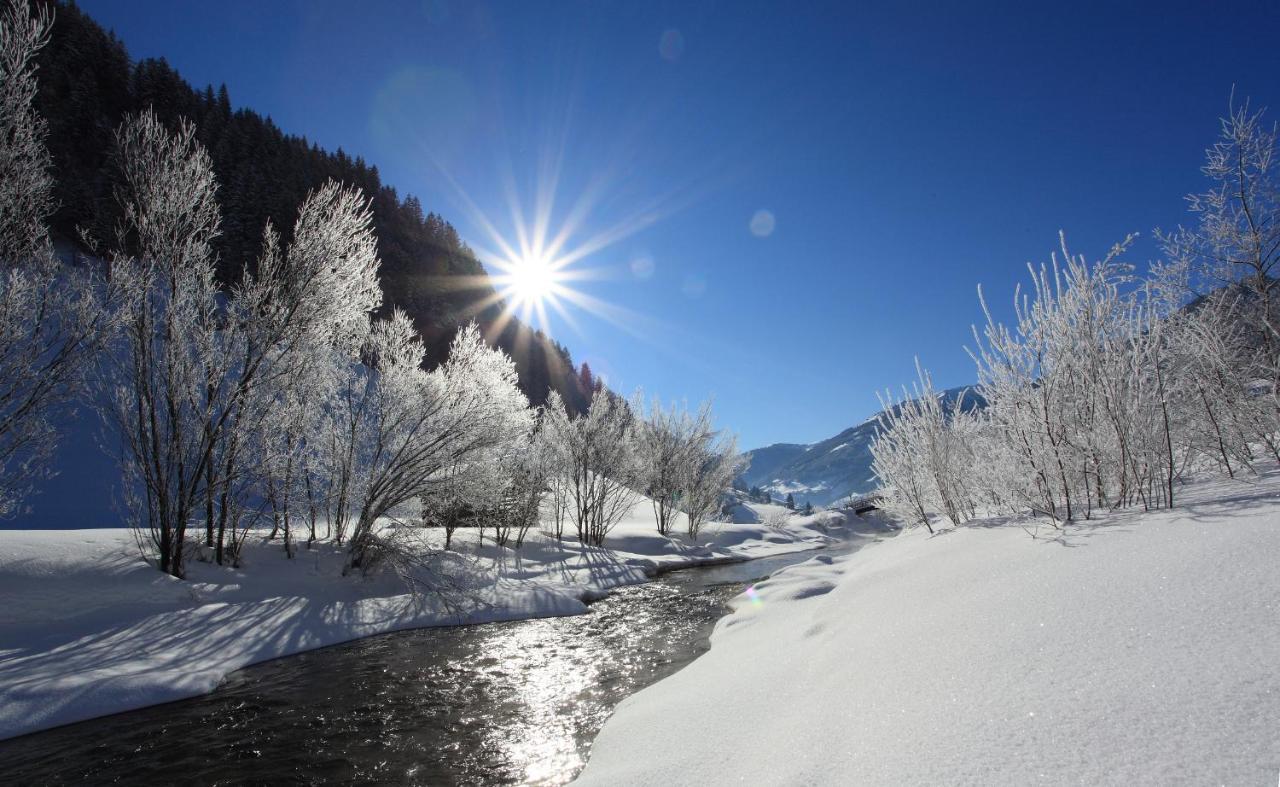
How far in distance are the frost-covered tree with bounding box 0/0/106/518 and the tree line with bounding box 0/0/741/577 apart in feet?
0.11

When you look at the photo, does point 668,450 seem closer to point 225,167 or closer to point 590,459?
point 590,459

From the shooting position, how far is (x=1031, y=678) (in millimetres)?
2566

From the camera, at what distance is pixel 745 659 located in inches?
239

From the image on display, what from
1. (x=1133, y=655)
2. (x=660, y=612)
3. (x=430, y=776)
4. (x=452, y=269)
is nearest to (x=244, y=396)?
(x=430, y=776)

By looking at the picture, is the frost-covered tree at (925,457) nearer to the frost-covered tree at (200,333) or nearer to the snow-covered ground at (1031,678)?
the snow-covered ground at (1031,678)

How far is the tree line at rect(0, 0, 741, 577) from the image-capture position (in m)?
8.52

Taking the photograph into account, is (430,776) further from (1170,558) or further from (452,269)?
(452,269)

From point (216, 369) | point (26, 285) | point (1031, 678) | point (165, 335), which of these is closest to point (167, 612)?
point (216, 369)

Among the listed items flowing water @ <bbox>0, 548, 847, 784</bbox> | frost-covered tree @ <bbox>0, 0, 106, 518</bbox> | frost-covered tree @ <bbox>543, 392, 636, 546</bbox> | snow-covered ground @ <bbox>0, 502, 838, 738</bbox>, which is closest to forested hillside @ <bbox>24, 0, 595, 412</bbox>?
frost-covered tree @ <bbox>543, 392, 636, 546</bbox>

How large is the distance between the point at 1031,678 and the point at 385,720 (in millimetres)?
6918

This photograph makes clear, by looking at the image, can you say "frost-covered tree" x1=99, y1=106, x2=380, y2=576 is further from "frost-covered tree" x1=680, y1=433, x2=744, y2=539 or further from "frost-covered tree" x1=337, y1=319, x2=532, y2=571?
"frost-covered tree" x1=680, y1=433, x2=744, y2=539

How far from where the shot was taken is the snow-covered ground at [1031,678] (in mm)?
1900

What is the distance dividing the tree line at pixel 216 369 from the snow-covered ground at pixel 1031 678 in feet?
36.0

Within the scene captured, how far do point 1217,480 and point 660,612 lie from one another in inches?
416
